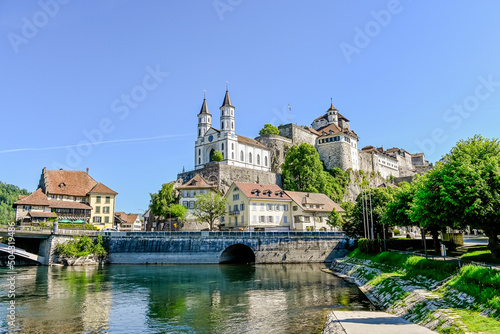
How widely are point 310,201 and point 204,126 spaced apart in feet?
158

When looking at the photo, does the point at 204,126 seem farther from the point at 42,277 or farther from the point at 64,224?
the point at 42,277

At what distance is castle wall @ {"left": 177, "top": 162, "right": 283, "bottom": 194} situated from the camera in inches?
3359

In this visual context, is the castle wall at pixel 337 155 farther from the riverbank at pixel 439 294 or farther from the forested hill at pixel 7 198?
the forested hill at pixel 7 198

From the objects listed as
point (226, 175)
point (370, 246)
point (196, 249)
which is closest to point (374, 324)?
point (370, 246)

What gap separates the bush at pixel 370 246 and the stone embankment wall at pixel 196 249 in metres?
10.2

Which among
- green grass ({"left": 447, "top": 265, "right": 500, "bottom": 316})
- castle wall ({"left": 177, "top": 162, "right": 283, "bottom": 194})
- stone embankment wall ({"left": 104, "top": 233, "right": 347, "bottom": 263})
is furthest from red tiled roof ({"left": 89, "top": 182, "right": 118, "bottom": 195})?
green grass ({"left": 447, "top": 265, "right": 500, "bottom": 316})

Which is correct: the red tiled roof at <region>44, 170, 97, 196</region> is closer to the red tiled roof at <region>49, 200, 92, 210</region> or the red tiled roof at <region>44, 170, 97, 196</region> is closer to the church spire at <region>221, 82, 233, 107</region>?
the red tiled roof at <region>49, 200, 92, 210</region>

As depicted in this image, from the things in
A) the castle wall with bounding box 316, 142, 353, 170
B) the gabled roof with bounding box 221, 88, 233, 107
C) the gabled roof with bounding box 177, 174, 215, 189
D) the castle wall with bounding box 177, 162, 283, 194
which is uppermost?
the gabled roof with bounding box 221, 88, 233, 107

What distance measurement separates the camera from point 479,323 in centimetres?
1480

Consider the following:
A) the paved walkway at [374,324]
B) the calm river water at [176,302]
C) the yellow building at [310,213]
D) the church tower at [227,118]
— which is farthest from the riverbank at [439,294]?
the church tower at [227,118]

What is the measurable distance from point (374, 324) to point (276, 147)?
89.2 meters

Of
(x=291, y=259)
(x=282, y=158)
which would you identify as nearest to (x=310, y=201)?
(x=291, y=259)

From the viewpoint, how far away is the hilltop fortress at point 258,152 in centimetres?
8938

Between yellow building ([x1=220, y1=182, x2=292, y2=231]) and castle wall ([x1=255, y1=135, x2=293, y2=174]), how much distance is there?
110 feet
